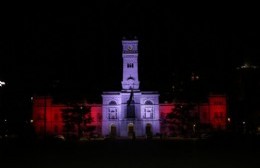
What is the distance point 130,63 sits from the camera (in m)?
96.8

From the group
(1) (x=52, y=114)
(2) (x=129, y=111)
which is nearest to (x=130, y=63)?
(2) (x=129, y=111)

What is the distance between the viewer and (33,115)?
97.4 metres

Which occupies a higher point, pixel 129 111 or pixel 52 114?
pixel 129 111

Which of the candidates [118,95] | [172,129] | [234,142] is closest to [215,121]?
[172,129]

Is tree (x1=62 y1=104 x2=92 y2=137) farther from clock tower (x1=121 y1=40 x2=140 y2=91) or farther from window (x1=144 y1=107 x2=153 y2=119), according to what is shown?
window (x1=144 y1=107 x2=153 y2=119)

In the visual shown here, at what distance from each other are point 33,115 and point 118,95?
60.4ft

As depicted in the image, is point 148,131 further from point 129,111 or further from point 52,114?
point 52,114

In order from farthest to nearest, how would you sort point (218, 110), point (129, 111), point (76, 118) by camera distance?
point (218, 110) → point (129, 111) → point (76, 118)

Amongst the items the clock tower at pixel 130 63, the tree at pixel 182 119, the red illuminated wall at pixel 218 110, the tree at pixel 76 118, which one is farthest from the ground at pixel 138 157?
the red illuminated wall at pixel 218 110

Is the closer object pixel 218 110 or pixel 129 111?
pixel 129 111

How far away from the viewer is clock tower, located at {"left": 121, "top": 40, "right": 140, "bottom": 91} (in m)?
96.6

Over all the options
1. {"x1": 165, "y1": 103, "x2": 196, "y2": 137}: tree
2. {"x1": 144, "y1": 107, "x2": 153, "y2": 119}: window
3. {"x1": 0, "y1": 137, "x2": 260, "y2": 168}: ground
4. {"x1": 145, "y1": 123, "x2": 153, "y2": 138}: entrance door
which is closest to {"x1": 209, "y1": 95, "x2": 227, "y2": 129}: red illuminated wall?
{"x1": 165, "y1": 103, "x2": 196, "y2": 137}: tree

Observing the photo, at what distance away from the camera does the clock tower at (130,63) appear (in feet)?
317

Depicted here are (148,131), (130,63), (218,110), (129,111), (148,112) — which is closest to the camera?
(148,131)
